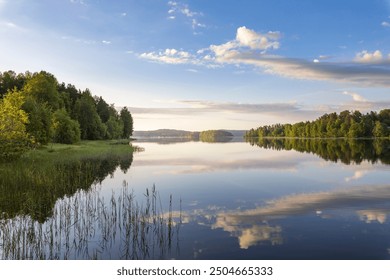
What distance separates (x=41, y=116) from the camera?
2499 inches

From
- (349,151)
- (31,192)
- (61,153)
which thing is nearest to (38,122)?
(61,153)

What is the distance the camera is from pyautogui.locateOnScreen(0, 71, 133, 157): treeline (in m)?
36.3

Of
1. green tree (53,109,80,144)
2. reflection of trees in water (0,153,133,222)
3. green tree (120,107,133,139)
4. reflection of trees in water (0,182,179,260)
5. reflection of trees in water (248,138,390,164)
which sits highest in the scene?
green tree (120,107,133,139)

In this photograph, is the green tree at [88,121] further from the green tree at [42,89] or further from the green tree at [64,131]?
the green tree at [64,131]

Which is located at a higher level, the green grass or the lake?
the green grass

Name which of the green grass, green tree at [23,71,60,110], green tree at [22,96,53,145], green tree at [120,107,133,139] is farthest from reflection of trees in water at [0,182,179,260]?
green tree at [120,107,133,139]

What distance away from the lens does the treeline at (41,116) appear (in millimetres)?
36312

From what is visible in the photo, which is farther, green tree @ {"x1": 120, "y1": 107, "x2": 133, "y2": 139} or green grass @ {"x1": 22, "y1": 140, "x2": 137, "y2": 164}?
green tree @ {"x1": 120, "y1": 107, "x2": 133, "y2": 139}

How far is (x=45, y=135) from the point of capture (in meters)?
63.9

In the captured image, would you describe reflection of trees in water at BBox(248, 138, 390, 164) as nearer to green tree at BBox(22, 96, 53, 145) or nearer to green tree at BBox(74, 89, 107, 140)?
green tree at BBox(22, 96, 53, 145)

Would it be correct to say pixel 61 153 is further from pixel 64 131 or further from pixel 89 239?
pixel 89 239
